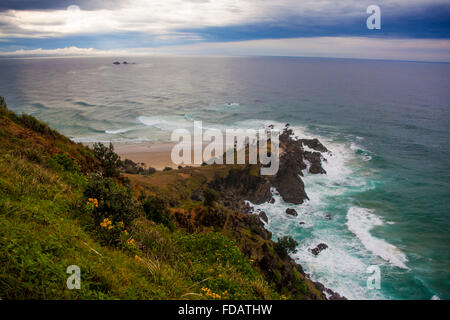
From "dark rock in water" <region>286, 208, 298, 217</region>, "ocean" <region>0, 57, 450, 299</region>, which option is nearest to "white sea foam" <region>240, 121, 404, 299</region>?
"ocean" <region>0, 57, 450, 299</region>

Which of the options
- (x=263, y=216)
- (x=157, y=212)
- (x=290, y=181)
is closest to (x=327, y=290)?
(x=263, y=216)

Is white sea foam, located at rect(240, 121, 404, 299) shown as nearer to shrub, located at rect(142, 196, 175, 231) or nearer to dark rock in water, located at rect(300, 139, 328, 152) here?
dark rock in water, located at rect(300, 139, 328, 152)

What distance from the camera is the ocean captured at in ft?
79.1

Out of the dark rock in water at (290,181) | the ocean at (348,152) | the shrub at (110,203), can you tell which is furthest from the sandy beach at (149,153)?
the shrub at (110,203)

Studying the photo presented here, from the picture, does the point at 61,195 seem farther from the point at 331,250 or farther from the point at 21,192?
the point at 331,250

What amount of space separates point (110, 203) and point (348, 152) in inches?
2013

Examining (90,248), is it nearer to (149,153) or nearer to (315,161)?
(315,161)

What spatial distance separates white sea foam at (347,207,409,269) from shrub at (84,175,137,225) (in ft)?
86.5

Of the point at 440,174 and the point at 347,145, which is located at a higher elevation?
the point at 347,145

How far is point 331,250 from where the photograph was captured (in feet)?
84.2
